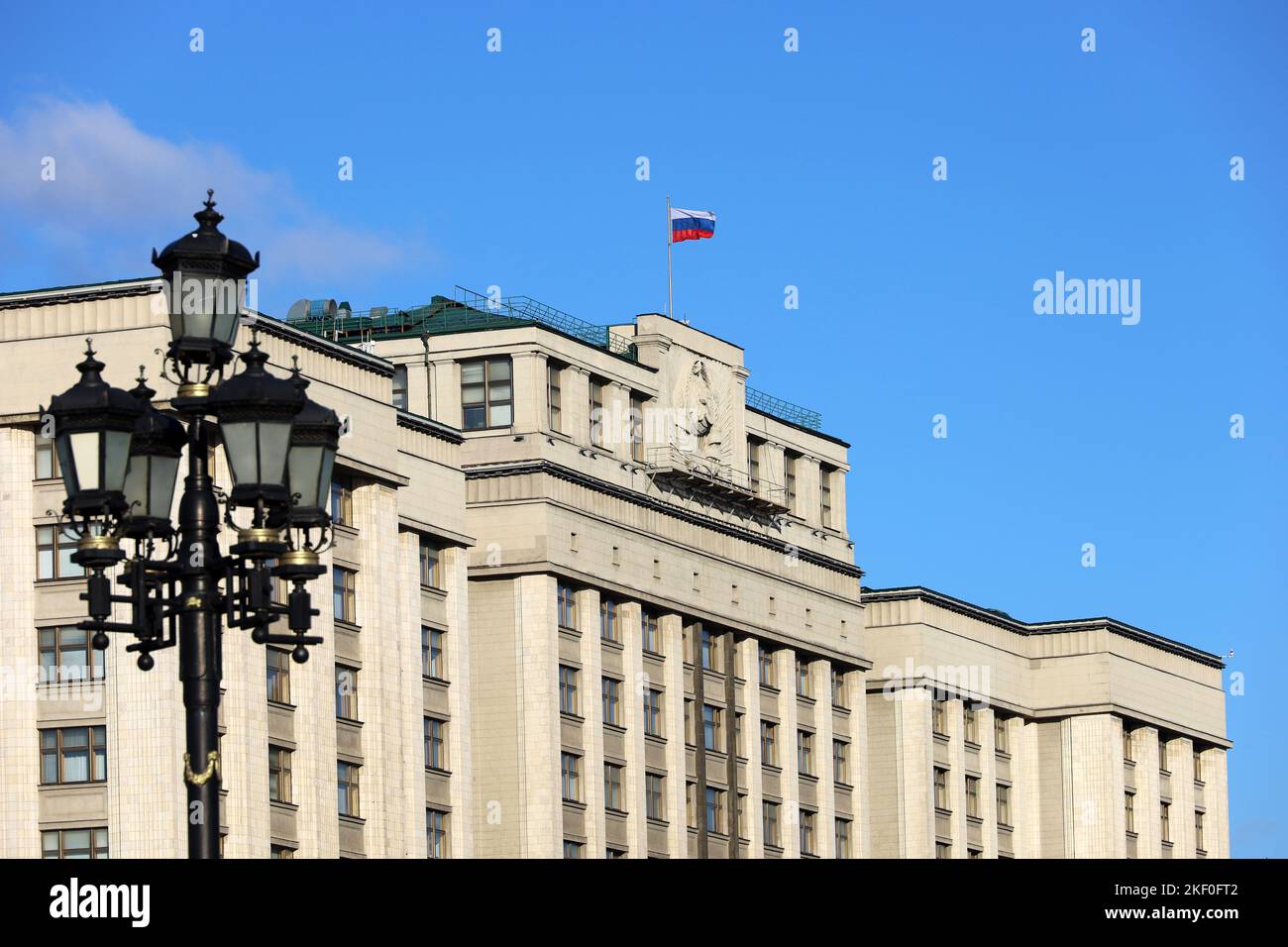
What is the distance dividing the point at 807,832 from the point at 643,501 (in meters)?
14.7

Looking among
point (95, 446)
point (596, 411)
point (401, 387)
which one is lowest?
point (95, 446)

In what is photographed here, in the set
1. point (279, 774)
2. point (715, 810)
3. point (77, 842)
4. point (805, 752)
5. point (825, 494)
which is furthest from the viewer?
point (825, 494)

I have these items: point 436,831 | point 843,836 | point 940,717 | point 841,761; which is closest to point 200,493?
point 436,831

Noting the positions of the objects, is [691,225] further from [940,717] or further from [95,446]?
[95,446]

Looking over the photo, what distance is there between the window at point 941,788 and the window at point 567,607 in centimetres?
2391

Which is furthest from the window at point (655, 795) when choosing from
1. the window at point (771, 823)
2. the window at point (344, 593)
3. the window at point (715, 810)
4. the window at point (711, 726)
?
the window at point (344, 593)

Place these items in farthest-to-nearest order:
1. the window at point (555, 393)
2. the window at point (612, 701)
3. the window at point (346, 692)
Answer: the window at point (555, 393) → the window at point (612, 701) → the window at point (346, 692)

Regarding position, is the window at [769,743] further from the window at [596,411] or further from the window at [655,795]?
the window at [596,411]

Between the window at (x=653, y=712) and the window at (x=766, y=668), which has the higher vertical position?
the window at (x=766, y=668)

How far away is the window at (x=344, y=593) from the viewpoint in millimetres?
77875

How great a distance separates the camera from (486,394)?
90.8 metres
